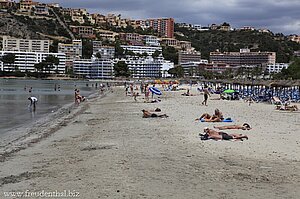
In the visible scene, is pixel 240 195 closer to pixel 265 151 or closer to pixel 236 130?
pixel 265 151

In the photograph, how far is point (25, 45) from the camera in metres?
171

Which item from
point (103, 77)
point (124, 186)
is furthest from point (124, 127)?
point (103, 77)

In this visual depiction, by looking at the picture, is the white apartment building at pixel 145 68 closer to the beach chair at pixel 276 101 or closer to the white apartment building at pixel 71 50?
the white apartment building at pixel 71 50

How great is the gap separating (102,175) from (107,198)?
136 centimetres

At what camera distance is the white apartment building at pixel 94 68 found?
491ft

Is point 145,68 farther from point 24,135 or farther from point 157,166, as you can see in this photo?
point 157,166

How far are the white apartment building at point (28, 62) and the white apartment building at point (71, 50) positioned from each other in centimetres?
1303

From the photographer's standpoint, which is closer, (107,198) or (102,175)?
(107,198)

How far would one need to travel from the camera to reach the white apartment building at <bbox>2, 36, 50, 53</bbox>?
16838cm

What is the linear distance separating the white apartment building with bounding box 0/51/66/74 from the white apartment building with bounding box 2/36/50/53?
14074mm

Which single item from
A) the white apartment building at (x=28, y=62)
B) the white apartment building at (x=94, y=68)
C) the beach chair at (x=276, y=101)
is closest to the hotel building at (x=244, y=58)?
the white apartment building at (x=94, y=68)

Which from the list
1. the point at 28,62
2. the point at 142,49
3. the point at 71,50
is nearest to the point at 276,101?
the point at 28,62

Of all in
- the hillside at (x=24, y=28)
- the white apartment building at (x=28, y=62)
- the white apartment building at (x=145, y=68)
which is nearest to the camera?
the white apartment building at (x=28, y=62)

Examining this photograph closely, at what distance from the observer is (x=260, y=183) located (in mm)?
6645
